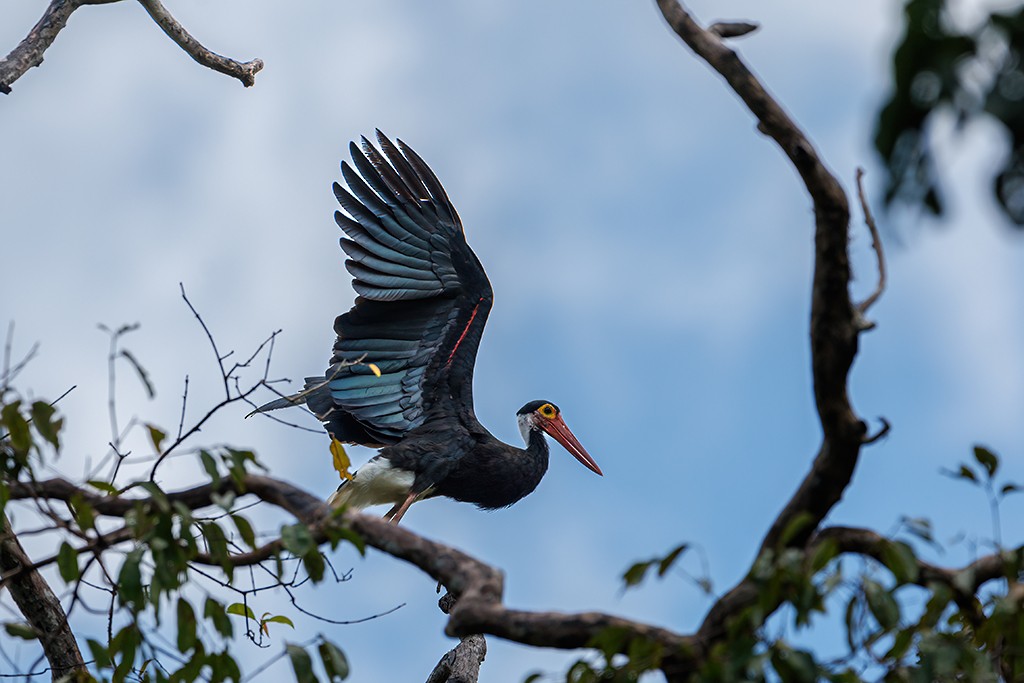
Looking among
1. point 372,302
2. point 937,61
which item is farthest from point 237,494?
point 372,302

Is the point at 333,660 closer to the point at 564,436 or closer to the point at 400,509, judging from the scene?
the point at 400,509

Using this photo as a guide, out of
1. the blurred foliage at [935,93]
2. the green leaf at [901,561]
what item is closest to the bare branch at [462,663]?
the green leaf at [901,561]

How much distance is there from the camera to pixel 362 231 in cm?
663

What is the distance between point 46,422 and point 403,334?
12.0 feet

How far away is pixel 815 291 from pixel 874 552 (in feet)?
1.81

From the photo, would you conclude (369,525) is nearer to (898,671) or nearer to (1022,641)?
(898,671)

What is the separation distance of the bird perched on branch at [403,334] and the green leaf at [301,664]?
3526mm

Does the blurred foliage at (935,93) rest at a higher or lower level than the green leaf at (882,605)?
higher

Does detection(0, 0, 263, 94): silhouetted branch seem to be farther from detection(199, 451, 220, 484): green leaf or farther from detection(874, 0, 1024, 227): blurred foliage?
detection(874, 0, 1024, 227): blurred foliage

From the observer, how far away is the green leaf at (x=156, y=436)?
123 inches

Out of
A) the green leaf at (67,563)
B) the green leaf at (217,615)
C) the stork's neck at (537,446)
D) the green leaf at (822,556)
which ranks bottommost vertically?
the green leaf at (822,556)

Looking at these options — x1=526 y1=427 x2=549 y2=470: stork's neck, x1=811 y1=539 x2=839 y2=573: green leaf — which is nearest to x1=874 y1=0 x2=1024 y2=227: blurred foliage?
x1=811 y1=539 x2=839 y2=573: green leaf

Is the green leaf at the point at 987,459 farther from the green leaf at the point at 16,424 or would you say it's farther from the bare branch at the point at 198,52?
the bare branch at the point at 198,52

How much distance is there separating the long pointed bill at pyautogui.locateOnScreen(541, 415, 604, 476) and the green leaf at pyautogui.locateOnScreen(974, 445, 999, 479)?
17.1 ft
